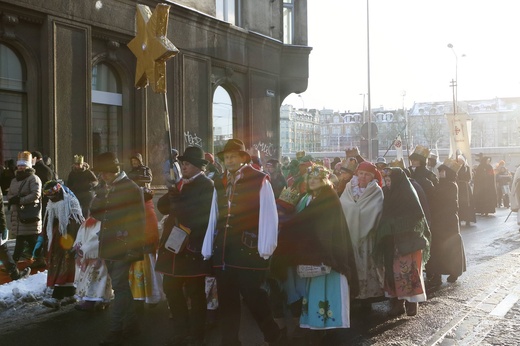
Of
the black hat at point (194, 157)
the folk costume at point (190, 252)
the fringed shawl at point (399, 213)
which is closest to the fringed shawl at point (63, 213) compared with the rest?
the folk costume at point (190, 252)

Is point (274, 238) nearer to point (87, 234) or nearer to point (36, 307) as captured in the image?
point (87, 234)

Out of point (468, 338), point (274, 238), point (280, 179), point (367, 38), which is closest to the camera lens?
point (274, 238)

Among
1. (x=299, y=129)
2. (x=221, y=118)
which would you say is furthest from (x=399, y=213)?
(x=299, y=129)

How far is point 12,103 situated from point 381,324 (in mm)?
9565

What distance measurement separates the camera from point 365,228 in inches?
268

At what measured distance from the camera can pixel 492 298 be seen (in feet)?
25.6

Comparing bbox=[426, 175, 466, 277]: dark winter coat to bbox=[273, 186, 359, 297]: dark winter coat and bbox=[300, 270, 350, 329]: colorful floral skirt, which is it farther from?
bbox=[300, 270, 350, 329]: colorful floral skirt

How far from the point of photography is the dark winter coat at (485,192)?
20.6 meters

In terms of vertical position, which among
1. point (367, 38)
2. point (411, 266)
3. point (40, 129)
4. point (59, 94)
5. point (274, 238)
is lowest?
point (411, 266)

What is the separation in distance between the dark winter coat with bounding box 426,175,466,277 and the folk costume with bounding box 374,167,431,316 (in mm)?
1905

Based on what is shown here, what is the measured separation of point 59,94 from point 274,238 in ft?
30.2

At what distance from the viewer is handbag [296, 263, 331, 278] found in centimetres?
550

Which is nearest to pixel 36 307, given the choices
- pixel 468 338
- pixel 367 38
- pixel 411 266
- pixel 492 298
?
pixel 411 266

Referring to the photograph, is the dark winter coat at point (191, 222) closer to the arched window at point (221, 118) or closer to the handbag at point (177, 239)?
the handbag at point (177, 239)
